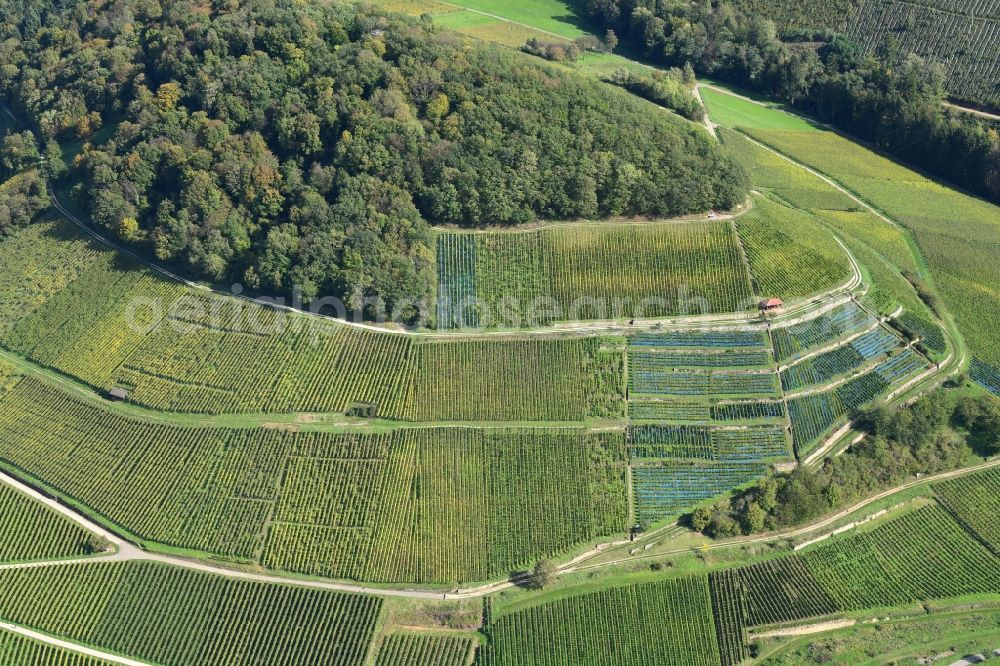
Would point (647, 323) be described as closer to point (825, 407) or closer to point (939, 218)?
point (825, 407)

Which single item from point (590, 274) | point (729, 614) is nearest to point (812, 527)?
point (729, 614)

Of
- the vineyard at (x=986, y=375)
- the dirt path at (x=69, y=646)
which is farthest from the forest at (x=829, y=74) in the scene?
the dirt path at (x=69, y=646)

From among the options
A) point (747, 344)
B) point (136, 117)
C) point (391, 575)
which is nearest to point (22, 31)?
point (136, 117)

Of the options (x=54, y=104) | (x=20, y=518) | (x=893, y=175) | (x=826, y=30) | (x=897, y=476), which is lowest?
(x=20, y=518)

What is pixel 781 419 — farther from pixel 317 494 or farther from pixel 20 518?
pixel 20 518

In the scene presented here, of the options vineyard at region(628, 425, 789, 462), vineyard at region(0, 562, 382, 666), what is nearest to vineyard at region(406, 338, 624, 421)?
vineyard at region(628, 425, 789, 462)

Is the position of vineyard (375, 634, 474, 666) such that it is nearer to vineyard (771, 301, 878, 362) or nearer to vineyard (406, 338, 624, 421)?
vineyard (406, 338, 624, 421)
